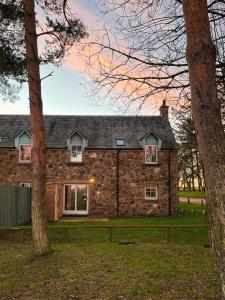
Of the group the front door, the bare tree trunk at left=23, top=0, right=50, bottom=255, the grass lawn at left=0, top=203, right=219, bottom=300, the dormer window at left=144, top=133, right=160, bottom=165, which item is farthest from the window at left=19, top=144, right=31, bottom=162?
the bare tree trunk at left=23, top=0, right=50, bottom=255

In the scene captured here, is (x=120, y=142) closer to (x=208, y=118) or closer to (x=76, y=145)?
(x=76, y=145)

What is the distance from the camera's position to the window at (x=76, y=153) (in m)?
27.8

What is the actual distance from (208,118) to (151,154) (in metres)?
23.1

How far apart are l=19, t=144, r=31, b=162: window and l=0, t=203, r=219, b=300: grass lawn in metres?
13.7

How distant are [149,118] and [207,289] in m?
23.7

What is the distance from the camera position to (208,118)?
16.0 ft

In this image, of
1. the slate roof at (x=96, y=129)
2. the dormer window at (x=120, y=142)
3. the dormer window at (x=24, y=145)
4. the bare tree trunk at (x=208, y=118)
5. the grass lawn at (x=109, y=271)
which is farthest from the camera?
the slate roof at (x=96, y=129)

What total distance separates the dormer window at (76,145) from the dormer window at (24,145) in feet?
9.35

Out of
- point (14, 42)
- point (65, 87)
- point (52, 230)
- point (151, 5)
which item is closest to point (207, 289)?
point (151, 5)

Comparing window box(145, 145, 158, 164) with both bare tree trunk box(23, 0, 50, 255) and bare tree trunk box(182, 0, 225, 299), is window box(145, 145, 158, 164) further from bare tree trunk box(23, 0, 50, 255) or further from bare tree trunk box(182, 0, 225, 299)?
bare tree trunk box(182, 0, 225, 299)

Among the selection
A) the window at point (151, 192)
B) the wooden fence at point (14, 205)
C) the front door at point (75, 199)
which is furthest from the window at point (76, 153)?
the window at point (151, 192)

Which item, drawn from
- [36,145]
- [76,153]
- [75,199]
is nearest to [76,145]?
[76,153]

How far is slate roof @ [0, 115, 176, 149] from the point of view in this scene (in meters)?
28.2

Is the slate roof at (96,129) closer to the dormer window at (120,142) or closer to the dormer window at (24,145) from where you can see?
the dormer window at (120,142)
